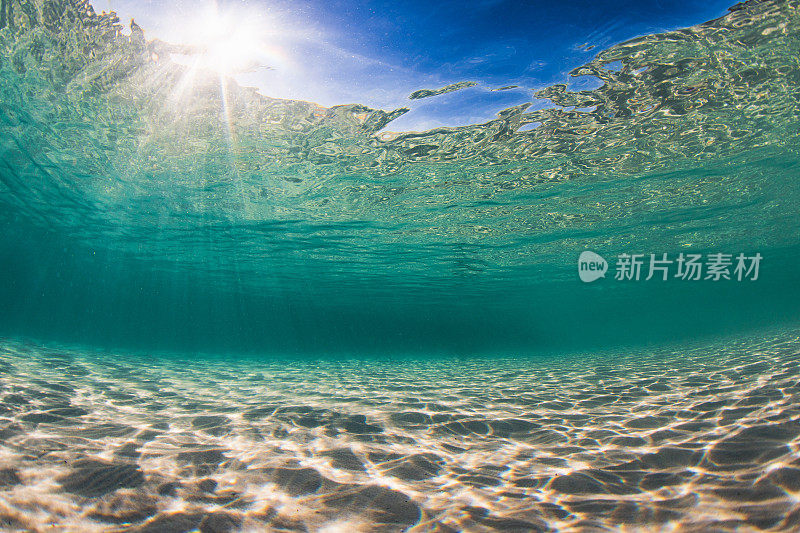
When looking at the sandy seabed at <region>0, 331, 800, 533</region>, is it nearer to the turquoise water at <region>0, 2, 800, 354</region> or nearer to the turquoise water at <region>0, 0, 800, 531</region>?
the turquoise water at <region>0, 0, 800, 531</region>

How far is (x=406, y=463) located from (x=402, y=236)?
17681 millimetres

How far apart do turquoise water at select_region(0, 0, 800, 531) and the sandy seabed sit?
0.04m

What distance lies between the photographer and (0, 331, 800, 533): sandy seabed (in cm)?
326

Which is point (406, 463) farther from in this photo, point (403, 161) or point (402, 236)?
point (402, 236)

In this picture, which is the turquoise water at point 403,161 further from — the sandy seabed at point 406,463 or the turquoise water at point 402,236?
the sandy seabed at point 406,463

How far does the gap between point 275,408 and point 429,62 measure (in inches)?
341

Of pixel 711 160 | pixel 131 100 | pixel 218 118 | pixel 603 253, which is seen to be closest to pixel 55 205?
pixel 131 100

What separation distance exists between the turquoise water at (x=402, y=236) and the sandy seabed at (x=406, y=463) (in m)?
0.04

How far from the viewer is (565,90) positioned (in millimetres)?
10031

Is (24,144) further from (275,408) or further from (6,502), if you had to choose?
(6,502)

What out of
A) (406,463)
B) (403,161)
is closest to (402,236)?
(403,161)

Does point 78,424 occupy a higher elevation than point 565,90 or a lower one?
lower

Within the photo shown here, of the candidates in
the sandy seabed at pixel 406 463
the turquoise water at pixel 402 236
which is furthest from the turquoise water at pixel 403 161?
the sandy seabed at pixel 406 463

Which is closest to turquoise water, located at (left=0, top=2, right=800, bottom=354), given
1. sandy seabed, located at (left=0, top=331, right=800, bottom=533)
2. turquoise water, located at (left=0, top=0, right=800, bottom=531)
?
turquoise water, located at (left=0, top=0, right=800, bottom=531)
